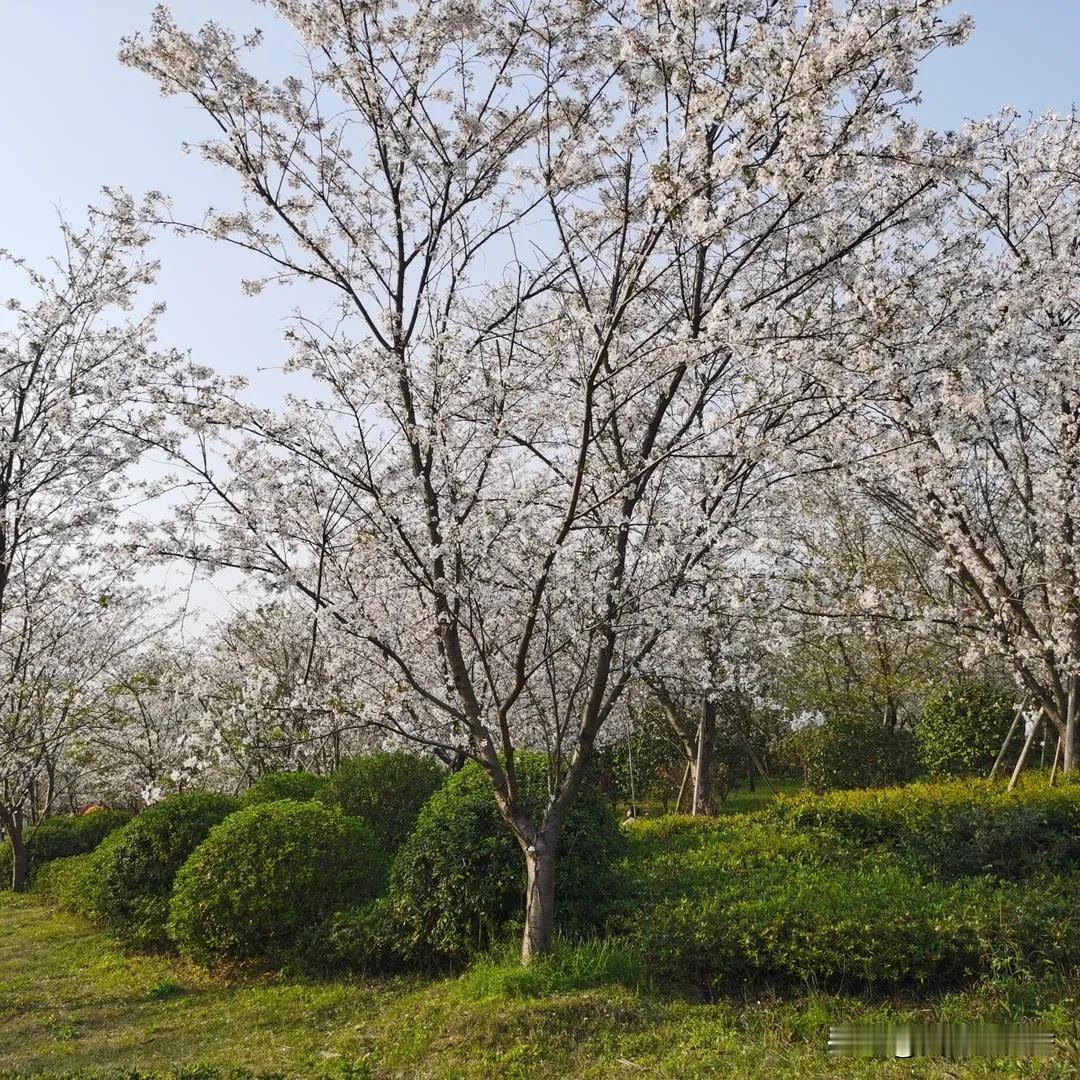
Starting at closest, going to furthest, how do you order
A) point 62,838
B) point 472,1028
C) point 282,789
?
point 472,1028 < point 282,789 < point 62,838

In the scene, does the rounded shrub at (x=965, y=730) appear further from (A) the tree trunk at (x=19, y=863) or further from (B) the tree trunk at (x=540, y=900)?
(A) the tree trunk at (x=19, y=863)

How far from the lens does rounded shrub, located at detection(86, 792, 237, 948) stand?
8108mm

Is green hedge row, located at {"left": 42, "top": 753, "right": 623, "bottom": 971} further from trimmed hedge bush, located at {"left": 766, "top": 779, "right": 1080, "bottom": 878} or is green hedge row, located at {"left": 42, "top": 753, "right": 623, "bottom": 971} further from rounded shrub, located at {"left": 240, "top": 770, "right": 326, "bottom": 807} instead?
trimmed hedge bush, located at {"left": 766, "top": 779, "right": 1080, "bottom": 878}

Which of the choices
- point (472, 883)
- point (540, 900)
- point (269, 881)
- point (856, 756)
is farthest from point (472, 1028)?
point (856, 756)

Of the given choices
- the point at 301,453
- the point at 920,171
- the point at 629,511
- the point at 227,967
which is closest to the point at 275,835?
the point at 227,967

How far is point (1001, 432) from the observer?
8.37m

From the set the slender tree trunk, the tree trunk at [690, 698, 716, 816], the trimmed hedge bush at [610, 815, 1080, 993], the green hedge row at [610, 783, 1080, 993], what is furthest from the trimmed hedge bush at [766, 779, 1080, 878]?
the tree trunk at [690, 698, 716, 816]

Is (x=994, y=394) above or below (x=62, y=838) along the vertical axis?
above

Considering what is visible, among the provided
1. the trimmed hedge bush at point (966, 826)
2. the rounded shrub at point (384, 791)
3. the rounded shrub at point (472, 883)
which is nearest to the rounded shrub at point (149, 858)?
the rounded shrub at point (384, 791)

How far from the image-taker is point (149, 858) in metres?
8.28

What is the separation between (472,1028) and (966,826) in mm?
4416

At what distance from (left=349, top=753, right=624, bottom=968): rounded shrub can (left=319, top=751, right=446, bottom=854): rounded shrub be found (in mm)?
1691

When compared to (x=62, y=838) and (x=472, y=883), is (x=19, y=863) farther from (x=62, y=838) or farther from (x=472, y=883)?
(x=472, y=883)

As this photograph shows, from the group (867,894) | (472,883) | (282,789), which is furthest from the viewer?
(282,789)
